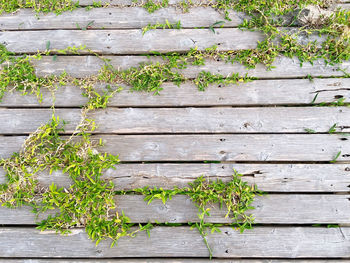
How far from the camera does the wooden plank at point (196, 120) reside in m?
2.43

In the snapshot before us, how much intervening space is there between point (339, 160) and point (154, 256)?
1.85 meters

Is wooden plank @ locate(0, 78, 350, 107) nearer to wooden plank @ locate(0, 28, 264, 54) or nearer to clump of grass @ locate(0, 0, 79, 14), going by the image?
wooden plank @ locate(0, 28, 264, 54)

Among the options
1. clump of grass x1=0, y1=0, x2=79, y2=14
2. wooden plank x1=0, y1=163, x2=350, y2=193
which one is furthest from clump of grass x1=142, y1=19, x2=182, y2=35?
wooden plank x1=0, y1=163, x2=350, y2=193

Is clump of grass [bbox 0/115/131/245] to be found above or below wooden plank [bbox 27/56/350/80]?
below

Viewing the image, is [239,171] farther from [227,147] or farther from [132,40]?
[132,40]

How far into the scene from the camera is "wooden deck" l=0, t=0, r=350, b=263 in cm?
228

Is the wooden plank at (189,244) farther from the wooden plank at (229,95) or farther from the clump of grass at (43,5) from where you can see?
the clump of grass at (43,5)

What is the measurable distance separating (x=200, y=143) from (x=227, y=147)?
25 centimetres

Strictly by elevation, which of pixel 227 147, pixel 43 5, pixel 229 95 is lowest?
pixel 227 147

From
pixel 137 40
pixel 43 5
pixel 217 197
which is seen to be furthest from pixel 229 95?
pixel 43 5

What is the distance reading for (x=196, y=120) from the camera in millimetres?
2451

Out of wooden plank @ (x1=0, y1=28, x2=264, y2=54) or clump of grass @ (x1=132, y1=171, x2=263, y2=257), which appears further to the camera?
wooden plank @ (x1=0, y1=28, x2=264, y2=54)

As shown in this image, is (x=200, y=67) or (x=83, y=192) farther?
(x=200, y=67)

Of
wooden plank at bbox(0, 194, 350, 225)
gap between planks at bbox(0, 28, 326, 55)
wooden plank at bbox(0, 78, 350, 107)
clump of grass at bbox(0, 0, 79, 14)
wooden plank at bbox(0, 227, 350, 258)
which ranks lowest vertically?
wooden plank at bbox(0, 227, 350, 258)
